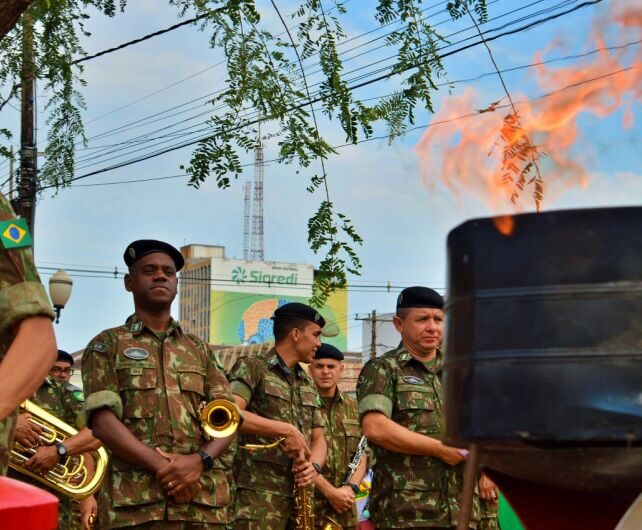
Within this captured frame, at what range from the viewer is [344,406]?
1066 centimetres

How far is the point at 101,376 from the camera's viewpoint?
22.1 ft

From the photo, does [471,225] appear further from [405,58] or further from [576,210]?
[405,58]

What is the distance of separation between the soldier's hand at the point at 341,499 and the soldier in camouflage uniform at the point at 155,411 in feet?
9.02

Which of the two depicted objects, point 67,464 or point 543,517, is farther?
point 67,464

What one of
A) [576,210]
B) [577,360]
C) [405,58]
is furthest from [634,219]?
[405,58]

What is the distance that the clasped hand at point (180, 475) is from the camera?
6512mm

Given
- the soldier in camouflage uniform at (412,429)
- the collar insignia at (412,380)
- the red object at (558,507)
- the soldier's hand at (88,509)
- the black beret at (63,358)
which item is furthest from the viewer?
the black beret at (63,358)

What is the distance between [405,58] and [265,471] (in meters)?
2.85

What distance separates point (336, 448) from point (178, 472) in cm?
A: 373

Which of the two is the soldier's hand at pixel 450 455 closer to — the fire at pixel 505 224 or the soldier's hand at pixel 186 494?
the soldier's hand at pixel 186 494

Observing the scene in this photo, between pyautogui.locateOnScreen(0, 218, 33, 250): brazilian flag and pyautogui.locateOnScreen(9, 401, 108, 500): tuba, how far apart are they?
5.92m

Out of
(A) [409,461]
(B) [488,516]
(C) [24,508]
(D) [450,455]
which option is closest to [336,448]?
(B) [488,516]

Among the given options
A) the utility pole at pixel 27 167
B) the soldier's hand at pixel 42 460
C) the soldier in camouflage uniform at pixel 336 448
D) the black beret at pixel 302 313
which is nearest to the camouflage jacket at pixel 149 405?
the black beret at pixel 302 313

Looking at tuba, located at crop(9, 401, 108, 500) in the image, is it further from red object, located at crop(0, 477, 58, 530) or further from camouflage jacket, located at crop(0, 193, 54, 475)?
red object, located at crop(0, 477, 58, 530)
